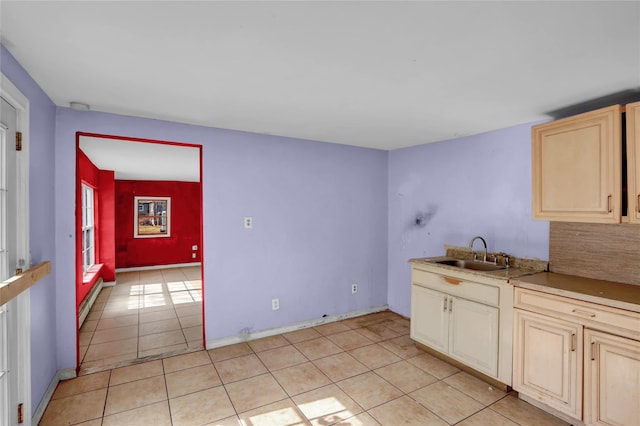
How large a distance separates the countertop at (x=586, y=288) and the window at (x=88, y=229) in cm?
575

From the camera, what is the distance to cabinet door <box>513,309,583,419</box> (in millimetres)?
2039

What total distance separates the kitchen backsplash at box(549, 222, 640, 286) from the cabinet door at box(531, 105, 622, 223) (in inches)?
12.7

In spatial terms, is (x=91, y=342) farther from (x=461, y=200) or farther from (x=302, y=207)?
(x=461, y=200)

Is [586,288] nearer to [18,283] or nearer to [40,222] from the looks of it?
[18,283]

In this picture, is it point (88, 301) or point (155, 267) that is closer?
point (88, 301)

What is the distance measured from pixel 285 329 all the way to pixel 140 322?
1895 millimetres

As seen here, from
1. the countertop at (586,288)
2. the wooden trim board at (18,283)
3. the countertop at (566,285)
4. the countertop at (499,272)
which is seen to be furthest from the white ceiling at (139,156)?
the countertop at (586,288)

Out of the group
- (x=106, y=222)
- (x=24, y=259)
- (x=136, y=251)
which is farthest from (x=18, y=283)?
(x=136, y=251)

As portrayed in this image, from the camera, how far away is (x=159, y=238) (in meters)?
7.68

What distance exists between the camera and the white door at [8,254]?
169 cm

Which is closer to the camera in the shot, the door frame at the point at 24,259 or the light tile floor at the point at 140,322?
the door frame at the point at 24,259

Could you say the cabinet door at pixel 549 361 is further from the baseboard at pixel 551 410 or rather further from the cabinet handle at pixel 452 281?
the cabinet handle at pixel 452 281

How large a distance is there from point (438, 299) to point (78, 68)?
10.4ft

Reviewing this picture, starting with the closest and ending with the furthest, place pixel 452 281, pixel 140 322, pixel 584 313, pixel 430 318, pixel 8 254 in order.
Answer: pixel 8 254 → pixel 584 313 → pixel 452 281 → pixel 430 318 → pixel 140 322
